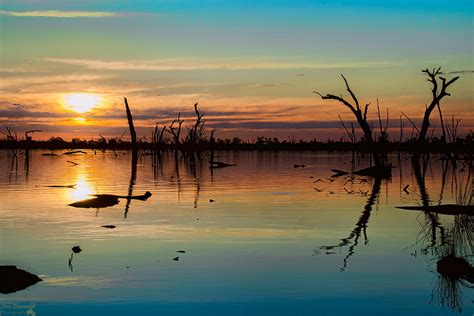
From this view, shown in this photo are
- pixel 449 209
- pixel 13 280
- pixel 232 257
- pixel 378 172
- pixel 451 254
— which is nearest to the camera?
pixel 13 280

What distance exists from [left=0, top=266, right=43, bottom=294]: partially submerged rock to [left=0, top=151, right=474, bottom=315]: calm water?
0.47ft

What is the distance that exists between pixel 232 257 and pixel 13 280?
3.61 metres

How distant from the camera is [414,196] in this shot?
22469mm

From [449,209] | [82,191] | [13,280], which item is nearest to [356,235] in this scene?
[449,209]

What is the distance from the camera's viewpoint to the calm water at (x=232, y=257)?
838 cm

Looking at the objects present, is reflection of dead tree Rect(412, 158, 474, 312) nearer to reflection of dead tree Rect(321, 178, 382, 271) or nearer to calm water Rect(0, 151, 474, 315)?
calm water Rect(0, 151, 474, 315)

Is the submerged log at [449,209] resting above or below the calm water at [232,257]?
above

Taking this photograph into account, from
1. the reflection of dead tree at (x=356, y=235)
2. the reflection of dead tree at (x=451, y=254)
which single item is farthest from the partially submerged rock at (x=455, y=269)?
the reflection of dead tree at (x=356, y=235)

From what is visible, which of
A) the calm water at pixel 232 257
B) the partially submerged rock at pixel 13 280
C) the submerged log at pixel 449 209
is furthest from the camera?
the submerged log at pixel 449 209

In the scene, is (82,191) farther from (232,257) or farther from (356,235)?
(232,257)

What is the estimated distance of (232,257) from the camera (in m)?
11.1

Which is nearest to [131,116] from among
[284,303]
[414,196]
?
[414,196]

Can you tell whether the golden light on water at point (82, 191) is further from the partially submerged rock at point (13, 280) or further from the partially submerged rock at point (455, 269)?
the partially submerged rock at point (455, 269)

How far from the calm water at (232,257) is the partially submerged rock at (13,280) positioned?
0.47 ft
